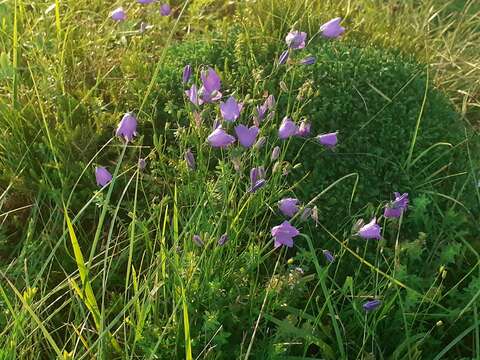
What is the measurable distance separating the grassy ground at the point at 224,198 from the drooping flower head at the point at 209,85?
0.07 metres

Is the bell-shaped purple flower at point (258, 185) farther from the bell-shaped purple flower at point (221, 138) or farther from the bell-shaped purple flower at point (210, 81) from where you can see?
the bell-shaped purple flower at point (210, 81)

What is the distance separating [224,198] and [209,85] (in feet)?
0.89

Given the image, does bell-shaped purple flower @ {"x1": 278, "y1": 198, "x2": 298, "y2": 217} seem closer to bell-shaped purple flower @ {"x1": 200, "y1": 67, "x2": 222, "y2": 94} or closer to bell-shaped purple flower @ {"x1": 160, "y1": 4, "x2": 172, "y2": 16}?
bell-shaped purple flower @ {"x1": 200, "y1": 67, "x2": 222, "y2": 94}

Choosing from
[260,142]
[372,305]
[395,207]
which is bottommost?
[372,305]

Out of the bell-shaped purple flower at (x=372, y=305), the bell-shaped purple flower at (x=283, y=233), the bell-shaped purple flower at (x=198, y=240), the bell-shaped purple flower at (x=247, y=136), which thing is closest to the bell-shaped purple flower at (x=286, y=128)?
the bell-shaped purple flower at (x=247, y=136)

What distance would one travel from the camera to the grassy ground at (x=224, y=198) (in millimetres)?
1640

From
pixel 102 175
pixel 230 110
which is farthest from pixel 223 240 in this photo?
pixel 102 175

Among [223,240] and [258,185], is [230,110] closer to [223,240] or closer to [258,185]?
[258,185]

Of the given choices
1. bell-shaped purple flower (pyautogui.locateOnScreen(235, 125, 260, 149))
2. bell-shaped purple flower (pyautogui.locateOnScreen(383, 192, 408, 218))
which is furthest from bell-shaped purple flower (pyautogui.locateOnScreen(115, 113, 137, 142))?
bell-shaped purple flower (pyautogui.locateOnScreen(383, 192, 408, 218))

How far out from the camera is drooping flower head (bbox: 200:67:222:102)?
5.31 ft

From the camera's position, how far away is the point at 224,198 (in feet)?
5.35

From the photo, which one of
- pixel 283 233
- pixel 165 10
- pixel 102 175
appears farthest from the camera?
pixel 165 10

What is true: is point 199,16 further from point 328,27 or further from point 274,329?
point 274,329

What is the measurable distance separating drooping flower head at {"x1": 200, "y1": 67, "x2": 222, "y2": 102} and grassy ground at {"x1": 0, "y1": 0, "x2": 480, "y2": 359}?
7 centimetres
